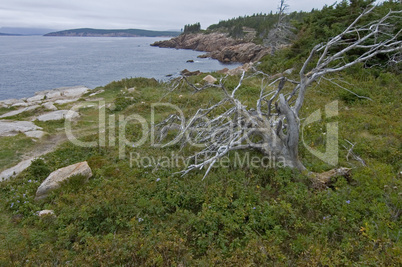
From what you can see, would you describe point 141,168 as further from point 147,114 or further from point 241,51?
point 241,51

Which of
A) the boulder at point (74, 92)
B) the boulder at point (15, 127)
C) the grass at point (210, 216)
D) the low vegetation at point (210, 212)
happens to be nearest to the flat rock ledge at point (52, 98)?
the boulder at point (74, 92)

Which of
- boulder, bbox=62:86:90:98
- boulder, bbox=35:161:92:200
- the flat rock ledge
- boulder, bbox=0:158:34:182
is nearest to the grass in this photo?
boulder, bbox=35:161:92:200

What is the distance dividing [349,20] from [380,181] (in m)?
18.3

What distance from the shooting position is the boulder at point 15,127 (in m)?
11.7

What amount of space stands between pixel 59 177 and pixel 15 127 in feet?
23.8

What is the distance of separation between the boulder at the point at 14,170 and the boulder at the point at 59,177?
→ 1654 mm

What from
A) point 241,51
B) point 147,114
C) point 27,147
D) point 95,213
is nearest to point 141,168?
point 95,213

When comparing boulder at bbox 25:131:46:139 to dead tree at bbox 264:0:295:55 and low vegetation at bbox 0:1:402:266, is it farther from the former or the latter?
dead tree at bbox 264:0:295:55

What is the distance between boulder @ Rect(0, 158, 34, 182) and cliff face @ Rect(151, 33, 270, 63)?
47.7 meters

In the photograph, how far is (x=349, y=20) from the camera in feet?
64.0

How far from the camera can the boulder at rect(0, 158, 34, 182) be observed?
7.94m

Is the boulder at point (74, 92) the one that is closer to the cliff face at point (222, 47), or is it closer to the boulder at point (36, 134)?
the boulder at point (36, 134)

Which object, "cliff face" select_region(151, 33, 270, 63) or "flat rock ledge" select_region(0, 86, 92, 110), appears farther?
"cliff face" select_region(151, 33, 270, 63)

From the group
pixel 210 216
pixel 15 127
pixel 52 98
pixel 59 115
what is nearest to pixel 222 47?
pixel 52 98
